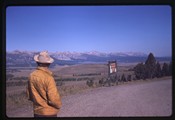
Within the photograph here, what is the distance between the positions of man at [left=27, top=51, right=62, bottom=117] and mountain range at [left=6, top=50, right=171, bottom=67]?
0.28ft

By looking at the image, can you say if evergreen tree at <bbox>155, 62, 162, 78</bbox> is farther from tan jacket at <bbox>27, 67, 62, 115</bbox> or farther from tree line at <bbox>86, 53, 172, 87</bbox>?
tan jacket at <bbox>27, 67, 62, 115</bbox>

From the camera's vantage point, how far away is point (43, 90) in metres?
4.12

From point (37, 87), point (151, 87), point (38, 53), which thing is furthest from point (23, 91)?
point (151, 87)

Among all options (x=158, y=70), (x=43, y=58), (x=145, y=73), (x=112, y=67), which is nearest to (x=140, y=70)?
(x=145, y=73)

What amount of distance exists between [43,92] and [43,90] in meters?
0.02

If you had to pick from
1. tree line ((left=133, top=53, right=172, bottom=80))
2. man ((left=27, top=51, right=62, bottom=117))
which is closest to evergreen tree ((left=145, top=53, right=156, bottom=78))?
tree line ((left=133, top=53, right=172, bottom=80))

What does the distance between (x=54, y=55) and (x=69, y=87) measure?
0.40 meters

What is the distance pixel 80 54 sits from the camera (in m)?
4.20

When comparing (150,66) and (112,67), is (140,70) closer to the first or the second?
(150,66)

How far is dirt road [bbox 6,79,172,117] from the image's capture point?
4168mm

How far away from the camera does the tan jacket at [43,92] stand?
4133 millimetres

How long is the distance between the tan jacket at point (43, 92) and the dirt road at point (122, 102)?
88mm

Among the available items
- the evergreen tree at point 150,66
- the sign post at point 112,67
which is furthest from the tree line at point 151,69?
the sign post at point 112,67

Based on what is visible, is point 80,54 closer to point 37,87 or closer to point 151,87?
point 37,87
